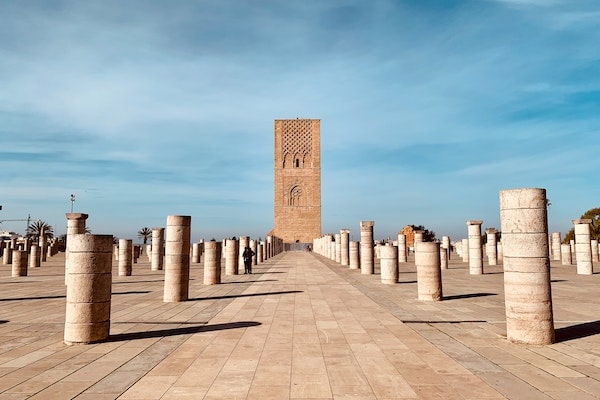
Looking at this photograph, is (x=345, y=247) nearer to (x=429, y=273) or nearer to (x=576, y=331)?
(x=429, y=273)

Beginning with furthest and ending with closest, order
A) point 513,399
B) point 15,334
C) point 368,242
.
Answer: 1. point 368,242
2. point 15,334
3. point 513,399

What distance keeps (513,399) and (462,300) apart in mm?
7059

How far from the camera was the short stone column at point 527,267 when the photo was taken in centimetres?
609

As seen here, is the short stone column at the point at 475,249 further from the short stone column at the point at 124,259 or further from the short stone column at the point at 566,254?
the short stone column at the point at 124,259

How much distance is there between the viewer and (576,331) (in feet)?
22.6

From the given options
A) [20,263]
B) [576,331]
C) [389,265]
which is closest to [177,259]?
[389,265]

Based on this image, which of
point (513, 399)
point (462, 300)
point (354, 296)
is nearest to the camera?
point (513, 399)

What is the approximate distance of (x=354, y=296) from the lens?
447 inches

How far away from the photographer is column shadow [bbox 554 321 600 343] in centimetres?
648

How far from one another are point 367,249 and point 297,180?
159 ft

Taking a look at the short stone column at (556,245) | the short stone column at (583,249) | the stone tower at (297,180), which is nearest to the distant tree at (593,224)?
the short stone column at (556,245)

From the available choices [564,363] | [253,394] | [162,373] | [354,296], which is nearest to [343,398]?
[253,394]

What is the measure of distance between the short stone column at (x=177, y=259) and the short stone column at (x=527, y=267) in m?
7.56

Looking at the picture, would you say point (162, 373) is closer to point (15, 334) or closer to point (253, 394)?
point (253, 394)
